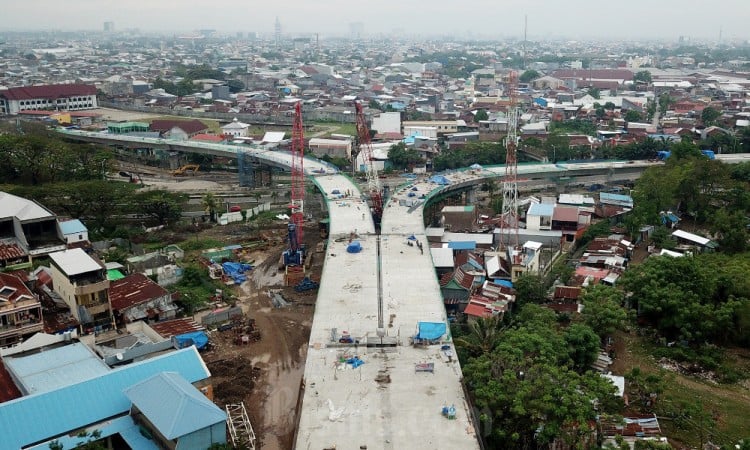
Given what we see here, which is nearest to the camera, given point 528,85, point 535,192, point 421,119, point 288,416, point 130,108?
point 288,416

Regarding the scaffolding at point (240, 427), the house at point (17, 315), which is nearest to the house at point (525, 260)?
the scaffolding at point (240, 427)

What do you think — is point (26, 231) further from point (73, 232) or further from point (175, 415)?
point (175, 415)

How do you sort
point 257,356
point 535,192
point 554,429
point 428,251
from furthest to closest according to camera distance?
1. point 535,192
2. point 428,251
3. point 257,356
4. point 554,429

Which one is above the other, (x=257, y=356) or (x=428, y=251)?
(x=428, y=251)

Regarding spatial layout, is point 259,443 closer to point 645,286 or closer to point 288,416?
point 288,416

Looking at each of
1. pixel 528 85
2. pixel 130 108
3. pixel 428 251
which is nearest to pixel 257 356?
pixel 428 251

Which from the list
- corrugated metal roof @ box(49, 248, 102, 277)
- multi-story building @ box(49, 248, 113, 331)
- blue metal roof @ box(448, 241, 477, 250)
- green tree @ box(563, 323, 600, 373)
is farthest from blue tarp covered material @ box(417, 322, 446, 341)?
corrugated metal roof @ box(49, 248, 102, 277)

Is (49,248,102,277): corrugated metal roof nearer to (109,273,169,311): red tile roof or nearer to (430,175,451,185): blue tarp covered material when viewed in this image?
(109,273,169,311): red tile roof

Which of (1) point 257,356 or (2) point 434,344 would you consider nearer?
(2) point 434,344
